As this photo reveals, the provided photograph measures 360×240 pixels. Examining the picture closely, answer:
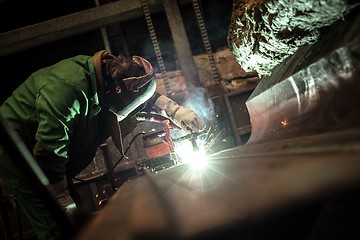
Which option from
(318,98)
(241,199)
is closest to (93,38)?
(318,98)

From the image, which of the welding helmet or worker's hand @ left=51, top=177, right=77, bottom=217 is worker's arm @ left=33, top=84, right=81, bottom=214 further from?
the welding helmet

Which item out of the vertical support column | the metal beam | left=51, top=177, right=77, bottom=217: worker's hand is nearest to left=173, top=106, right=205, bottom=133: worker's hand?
the vertical support column

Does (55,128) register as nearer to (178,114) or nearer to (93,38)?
(178,114)

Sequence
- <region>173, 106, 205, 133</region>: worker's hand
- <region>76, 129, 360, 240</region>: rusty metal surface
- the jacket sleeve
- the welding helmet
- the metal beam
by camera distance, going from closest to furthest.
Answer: <region>76, 129, 360, 240</region>: rusty metal surface
the jacket sleeve
the welding helmet
<region>173, 106, 205, 133</region>: worker's hand
the metal beam

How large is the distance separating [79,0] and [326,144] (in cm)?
675

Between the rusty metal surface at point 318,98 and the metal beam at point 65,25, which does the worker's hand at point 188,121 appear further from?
the metal beam at point 65,25

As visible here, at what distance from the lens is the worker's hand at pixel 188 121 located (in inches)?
164

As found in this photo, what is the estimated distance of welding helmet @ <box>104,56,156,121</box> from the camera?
355 cm

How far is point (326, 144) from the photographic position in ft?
3.52

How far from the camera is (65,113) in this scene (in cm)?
295

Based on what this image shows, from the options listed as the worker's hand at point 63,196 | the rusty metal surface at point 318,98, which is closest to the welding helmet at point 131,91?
the worker's hand at point 63,196

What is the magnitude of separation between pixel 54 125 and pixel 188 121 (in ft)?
6.63

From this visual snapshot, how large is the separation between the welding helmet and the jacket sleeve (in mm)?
690

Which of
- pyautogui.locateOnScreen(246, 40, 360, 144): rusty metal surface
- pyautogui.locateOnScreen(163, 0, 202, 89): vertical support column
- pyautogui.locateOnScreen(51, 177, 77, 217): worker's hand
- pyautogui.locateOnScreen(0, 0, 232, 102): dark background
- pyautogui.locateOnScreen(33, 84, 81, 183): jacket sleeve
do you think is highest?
pyautogui.locateOnScreen(0, 0, 232, 102): dark background
